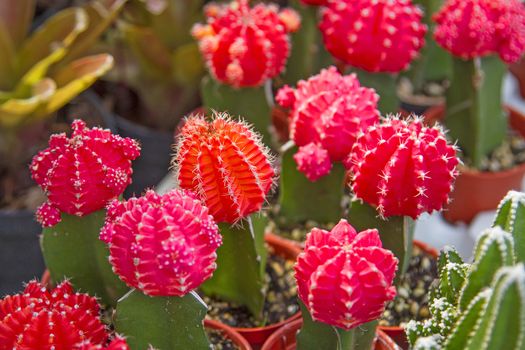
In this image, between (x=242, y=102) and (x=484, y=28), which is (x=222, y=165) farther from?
(x=484, y=28)

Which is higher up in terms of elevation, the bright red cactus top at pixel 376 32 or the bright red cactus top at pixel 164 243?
the bright red cactus top at pixel 376 32

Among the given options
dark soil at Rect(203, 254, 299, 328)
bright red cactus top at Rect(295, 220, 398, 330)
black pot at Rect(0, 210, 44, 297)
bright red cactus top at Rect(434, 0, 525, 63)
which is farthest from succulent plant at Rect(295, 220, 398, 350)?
black pot at Rect(0, 210, 44, 297)

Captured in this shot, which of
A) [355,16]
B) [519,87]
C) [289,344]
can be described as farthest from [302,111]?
[519,87]

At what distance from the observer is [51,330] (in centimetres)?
75

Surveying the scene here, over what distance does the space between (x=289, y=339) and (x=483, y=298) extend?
1.25 ft

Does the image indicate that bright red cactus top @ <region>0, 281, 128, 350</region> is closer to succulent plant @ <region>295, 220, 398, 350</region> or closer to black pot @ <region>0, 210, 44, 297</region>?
succulent plant @ <region>295, 220, 398, 350</region>

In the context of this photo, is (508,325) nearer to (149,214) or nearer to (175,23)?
(149,214)

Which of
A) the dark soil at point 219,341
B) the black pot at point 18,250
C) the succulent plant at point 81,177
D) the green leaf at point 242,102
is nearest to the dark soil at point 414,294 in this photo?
the dark soil at point 219,341

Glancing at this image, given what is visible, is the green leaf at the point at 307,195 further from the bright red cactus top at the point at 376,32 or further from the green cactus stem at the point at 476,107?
the green cactus stem at the point at 476,107

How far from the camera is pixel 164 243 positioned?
0.72 meters

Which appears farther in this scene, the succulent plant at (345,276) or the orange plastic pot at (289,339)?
the orange plastic pot at (289,339)

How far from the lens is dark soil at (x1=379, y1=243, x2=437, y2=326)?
1.13 metres

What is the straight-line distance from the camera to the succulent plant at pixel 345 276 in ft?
2.39

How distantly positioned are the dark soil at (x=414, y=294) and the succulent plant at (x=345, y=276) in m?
0.34
